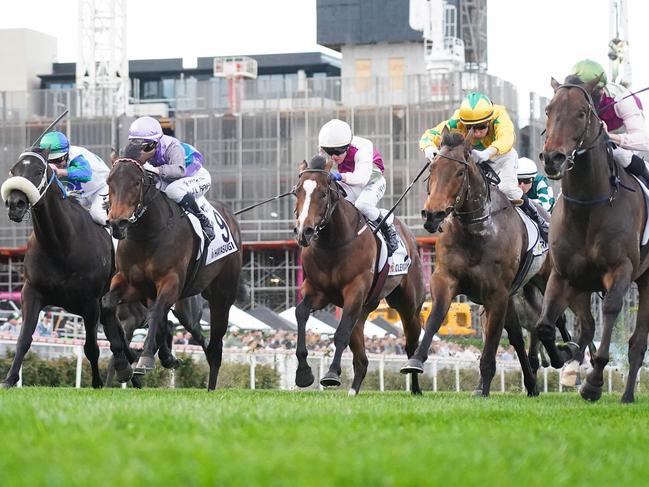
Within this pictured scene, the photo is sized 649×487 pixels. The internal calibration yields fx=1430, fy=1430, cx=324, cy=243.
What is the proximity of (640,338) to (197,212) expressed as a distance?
13.5 feet

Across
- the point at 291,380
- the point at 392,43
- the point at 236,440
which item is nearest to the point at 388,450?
the point at 236,440

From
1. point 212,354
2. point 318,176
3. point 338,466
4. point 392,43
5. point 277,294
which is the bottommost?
point 277,294

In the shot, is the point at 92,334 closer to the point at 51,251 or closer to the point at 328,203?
the point at 51,251

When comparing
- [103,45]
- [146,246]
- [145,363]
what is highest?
[103,45]

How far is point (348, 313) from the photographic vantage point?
454 inches

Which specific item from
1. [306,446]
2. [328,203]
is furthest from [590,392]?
[306,446]

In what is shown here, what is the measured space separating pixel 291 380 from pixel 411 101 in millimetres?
48185

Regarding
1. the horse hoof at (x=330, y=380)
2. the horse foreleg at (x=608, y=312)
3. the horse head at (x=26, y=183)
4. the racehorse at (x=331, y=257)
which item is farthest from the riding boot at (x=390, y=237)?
the horse head at (x=26, y=183)

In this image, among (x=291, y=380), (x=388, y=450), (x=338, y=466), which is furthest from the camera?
(x=291, y=380)

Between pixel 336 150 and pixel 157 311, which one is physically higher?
pixel 336 150

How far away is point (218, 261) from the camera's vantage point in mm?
13234

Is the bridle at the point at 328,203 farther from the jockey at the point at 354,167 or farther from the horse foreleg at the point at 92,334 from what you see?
the horse foreleg at the point at 92,334

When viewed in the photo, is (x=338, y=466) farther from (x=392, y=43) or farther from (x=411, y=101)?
(x=392, y=43)

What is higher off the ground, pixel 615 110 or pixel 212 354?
pixel 615 110
